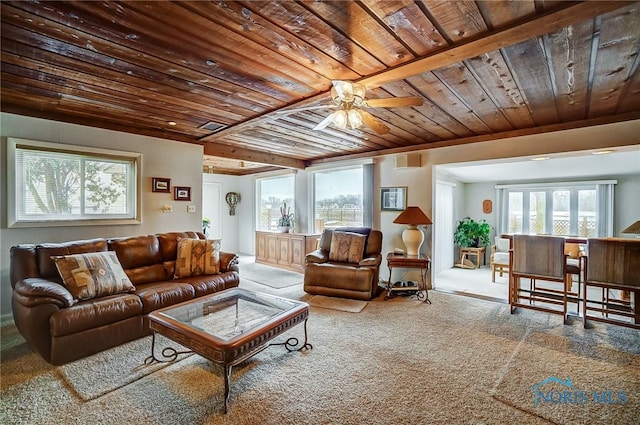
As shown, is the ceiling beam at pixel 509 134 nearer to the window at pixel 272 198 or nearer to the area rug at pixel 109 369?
the window at pixel 272 198

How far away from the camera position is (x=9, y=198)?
314 centimetres

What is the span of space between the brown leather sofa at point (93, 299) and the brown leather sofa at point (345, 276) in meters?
1.18

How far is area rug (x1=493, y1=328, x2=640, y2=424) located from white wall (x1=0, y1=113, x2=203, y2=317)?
4409mm

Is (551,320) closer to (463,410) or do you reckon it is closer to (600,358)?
(600,358)

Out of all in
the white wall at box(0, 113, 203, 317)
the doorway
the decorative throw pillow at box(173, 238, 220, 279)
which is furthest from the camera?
the doorway

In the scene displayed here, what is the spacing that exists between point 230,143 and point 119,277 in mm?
2738

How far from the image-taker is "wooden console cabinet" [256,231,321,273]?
5898 millimetres

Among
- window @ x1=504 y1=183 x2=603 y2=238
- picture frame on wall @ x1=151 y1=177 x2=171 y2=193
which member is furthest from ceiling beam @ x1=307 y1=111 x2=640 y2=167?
window @ x1=504 y1=183 x2=603 y2=238

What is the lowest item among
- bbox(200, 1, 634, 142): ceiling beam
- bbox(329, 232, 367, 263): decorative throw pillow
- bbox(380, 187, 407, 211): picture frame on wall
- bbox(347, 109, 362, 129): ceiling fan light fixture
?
bbox(329, 232, 367, 263): decorative throw pillow

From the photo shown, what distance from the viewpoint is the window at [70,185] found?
3252 millimetres

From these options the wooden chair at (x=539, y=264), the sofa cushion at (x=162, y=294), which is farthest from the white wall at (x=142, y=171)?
the wooden chair at (x=539, y=264)

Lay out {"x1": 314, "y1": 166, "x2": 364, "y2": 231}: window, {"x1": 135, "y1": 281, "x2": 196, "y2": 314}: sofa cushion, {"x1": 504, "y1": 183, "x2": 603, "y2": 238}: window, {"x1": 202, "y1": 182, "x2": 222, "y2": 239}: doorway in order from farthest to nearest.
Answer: {"x1": 202, "y1": 182, "x2": 222, "y2": 239}: doorway < {"x1": 504, "y1": 183, "x2": 603, "y2": 238}: window < {"x1": 314, "y1": 166, "x2": 364, "y2": 231}: window < {"x1": 135, "y1": 281, "x2": 196, "y2": 314}: sofa cushion

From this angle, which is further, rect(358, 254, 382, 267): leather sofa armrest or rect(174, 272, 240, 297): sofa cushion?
rect(358, 254, 382, 267): leather sofa armrest

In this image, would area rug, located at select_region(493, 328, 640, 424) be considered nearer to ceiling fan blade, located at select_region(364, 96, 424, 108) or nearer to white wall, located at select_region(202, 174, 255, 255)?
ceiling fan blade, located at select_region(364, 96, 424, 108)
